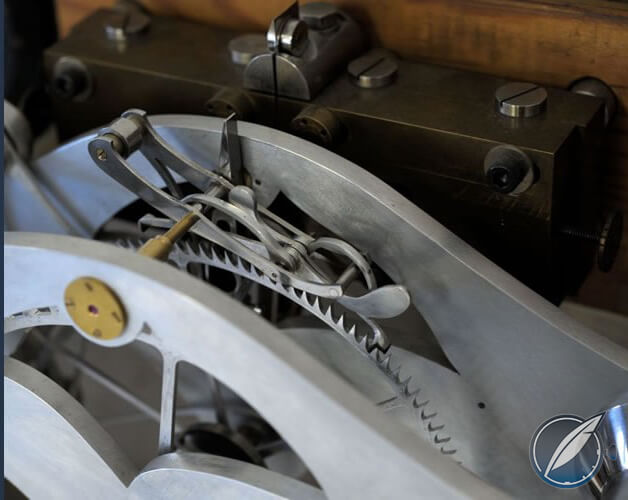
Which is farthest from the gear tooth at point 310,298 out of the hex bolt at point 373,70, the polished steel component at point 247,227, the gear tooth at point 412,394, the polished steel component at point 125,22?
the polished steel component at point 125,22

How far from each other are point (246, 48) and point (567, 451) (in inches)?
17.3

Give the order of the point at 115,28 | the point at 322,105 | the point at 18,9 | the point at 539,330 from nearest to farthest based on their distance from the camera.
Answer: the point at 539,330 < the point at 322,105 < the point at 115,28 < the point at 18,9

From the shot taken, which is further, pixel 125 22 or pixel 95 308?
pixel 125 22

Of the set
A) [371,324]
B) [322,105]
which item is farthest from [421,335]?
[322,105]

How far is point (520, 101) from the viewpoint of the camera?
811mm

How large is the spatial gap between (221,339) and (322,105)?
12.5 inches

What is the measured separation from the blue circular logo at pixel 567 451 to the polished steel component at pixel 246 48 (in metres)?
0.40

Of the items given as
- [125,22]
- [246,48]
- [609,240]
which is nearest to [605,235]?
[609,240]

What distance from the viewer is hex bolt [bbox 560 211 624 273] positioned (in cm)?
81

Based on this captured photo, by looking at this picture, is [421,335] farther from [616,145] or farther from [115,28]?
[115,28]

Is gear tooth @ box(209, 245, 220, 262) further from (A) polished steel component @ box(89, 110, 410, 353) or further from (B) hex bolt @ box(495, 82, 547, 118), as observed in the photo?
(B) hex bolt @ box(495, 82, 547, 118)

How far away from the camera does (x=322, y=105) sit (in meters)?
0.84

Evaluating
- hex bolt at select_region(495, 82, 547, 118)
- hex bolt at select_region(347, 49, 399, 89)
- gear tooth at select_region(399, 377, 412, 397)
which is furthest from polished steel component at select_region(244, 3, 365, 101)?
gear tooth at select_region(399, 377, 412, 397)

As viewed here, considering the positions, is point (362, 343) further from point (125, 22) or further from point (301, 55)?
point (125, 22)
